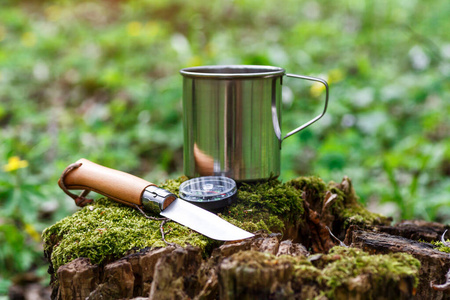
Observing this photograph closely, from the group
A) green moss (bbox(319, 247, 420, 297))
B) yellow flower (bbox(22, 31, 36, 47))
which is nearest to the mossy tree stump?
green moss (bbox(319, 247, 420, 297))

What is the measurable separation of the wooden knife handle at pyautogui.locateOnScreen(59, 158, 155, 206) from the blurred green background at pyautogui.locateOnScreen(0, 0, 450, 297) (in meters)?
1.09

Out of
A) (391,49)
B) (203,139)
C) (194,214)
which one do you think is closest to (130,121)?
(203,139)

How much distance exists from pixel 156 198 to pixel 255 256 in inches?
19.2

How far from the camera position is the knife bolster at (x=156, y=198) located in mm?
1440

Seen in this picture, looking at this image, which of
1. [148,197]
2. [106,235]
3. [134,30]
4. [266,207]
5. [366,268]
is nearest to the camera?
[366,268]

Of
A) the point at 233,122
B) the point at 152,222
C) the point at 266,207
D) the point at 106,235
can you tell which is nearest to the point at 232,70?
the point at 233,122

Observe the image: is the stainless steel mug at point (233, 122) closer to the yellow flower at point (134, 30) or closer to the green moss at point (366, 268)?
the green moss at point (366, 268)

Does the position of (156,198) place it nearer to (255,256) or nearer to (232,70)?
(255,256)

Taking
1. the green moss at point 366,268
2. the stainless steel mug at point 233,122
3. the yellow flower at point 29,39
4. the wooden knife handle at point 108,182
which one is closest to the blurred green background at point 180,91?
the yellow flower at point 29,39

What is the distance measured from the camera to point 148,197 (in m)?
1.47

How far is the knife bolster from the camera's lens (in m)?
1.44

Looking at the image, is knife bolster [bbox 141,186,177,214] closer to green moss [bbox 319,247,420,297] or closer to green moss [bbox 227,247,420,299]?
green moss [bbox 227,247,420,299]

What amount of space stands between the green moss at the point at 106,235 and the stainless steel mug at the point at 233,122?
356 millimetres

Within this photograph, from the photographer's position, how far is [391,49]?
5.84 m
